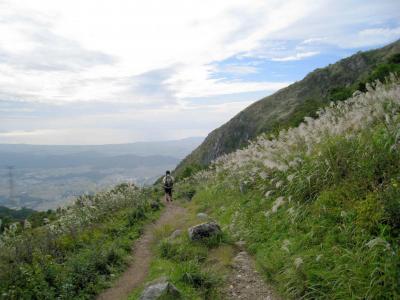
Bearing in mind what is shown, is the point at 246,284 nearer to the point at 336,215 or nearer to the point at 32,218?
the point at 336,215

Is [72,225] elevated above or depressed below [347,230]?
below

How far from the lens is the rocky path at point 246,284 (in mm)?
6359

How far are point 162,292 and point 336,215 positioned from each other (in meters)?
3.53

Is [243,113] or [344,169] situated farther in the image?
[243,113]

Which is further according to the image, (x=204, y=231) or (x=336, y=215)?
(x=204, y=231)

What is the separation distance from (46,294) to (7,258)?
1.77 m

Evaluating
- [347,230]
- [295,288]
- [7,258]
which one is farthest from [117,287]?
[347,230]

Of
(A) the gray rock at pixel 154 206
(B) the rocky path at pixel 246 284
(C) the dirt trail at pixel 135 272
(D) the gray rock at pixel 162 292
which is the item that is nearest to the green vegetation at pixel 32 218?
(C) the dirt trail at pixel 135 272

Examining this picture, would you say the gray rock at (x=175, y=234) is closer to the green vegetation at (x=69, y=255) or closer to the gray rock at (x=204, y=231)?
the gray rock at (x=204, y=231)

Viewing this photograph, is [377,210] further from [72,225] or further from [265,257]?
[72,225]

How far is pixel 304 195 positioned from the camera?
27.1 ft

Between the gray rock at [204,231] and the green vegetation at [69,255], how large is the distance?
2130 millimetres

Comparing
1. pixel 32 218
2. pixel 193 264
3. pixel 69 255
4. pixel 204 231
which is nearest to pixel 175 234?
pixel 204 231

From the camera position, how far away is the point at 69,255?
31.3 feet
